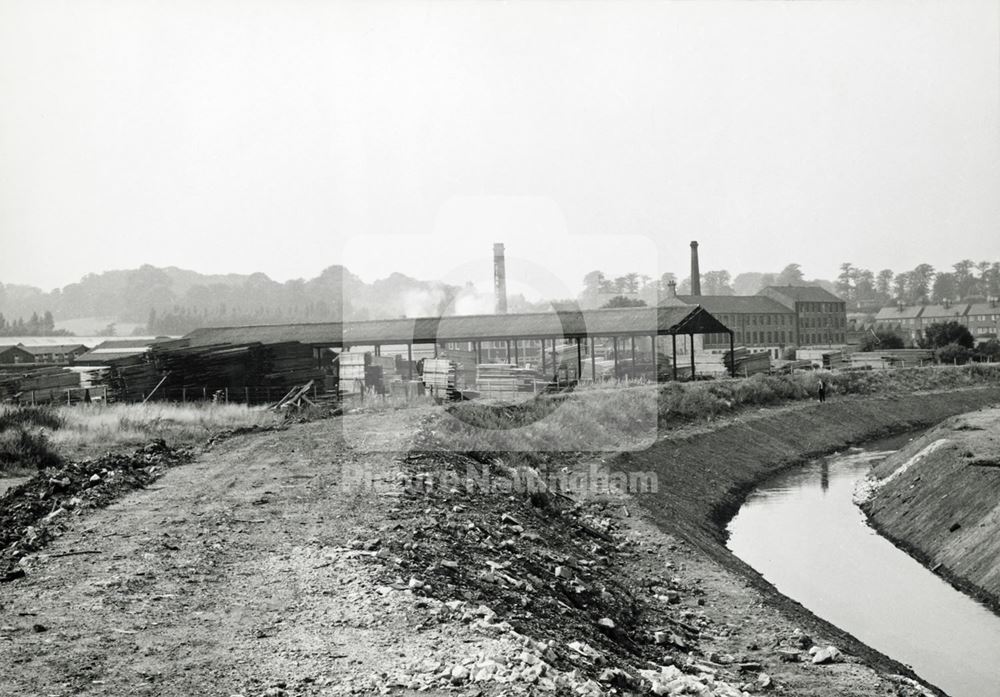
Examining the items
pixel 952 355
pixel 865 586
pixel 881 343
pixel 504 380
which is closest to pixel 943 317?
pixel 881 343

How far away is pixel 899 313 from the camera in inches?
4815

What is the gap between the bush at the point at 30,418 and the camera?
22.0 metres

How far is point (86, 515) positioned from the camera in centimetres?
1316

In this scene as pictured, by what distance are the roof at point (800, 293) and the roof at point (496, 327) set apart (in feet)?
211

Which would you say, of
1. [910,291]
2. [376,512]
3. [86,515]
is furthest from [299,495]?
[910,291]

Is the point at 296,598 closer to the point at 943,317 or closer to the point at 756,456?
the point at 756,456

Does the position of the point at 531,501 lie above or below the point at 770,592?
above

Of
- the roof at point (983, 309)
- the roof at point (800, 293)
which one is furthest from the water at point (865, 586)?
the roof at point (983, 309)

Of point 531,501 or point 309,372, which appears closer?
point 531,501

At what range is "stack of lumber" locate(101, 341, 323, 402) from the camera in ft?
108

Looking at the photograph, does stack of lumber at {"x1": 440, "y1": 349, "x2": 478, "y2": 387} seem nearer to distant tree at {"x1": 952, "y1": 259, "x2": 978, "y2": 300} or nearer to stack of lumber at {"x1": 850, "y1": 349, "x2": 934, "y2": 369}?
stack of lumber at {"x1": 850, "y1": 349, "x2": 934, "y2": 369}

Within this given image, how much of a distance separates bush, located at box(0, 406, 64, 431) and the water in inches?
693

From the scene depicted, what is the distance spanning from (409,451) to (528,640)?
32.2 ft

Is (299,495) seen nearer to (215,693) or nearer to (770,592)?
(215,693)
